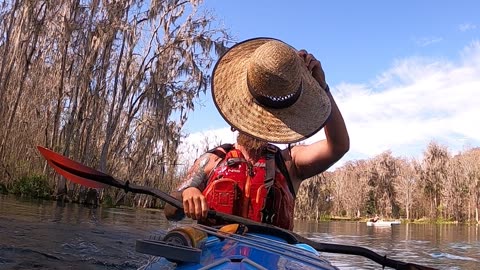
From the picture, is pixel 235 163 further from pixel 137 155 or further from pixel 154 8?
pixel 137 155

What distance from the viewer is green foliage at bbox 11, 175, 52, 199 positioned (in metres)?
16.8

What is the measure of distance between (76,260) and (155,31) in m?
15.2

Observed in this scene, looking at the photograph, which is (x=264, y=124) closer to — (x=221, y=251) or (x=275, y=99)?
(x=275, y=99)

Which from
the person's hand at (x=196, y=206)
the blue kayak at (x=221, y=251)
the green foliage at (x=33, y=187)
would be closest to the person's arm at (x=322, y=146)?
Answer: the blue kayak at (x=221, y=251)

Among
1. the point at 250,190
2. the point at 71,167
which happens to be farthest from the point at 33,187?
the point at 250,190

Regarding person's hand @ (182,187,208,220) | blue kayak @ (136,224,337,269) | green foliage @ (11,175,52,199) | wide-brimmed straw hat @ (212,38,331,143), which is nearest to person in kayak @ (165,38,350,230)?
wide-brimmed straw hat @ (212,38,331,143)

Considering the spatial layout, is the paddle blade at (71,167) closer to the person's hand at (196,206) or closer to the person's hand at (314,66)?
the person's hand at (196,206)

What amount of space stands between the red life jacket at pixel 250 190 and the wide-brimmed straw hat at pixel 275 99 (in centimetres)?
22

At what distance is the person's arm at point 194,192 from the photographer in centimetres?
226

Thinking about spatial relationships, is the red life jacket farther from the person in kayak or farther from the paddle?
the paddle

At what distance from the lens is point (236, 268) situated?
147 cm

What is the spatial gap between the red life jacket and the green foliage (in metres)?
15.8

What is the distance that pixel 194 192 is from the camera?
7.73 feet

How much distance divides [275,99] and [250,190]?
0.50 metres
